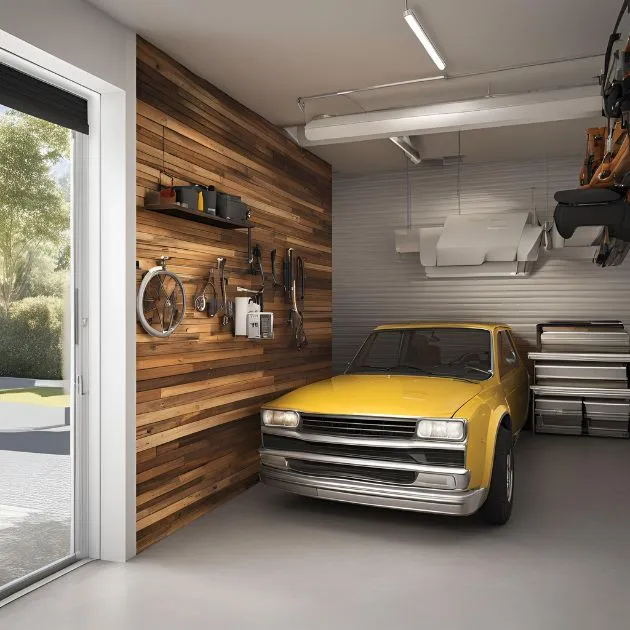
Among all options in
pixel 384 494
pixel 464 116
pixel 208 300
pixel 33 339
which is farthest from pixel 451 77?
pixel 33 339

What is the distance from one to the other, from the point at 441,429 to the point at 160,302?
2.04 metres

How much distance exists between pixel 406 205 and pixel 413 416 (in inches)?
Answer: 183

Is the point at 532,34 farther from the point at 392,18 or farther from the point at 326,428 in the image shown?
the point at 326,428

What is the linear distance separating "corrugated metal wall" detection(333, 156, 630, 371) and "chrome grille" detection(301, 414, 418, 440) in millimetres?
3785

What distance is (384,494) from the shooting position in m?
3.91

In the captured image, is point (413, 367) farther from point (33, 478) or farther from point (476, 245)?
point (33, 478)

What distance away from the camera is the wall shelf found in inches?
155

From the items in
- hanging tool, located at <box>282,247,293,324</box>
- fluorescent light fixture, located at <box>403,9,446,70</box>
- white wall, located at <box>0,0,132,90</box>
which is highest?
fluorescent light fixture, located at <box>403,9,446,70</box>

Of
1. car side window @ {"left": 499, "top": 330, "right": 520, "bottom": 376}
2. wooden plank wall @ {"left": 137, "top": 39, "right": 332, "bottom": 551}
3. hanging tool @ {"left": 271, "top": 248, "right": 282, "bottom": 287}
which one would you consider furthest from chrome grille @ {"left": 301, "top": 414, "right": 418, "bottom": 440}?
hanging tool @ {"left": 271, "top": 248, "right": 282, "bottom": 287}

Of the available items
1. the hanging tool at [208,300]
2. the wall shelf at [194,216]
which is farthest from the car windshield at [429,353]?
the wall shelf at [194,216]

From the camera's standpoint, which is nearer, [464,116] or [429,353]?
[464,116]

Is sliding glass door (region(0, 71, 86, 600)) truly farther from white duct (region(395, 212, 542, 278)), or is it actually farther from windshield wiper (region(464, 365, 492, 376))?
white duct (region(395, 212, 542, 278))

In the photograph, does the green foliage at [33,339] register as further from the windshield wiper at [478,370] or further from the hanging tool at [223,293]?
the windshield wiper at [478,370]

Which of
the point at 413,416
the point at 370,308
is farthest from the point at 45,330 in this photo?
the point at 370,308
